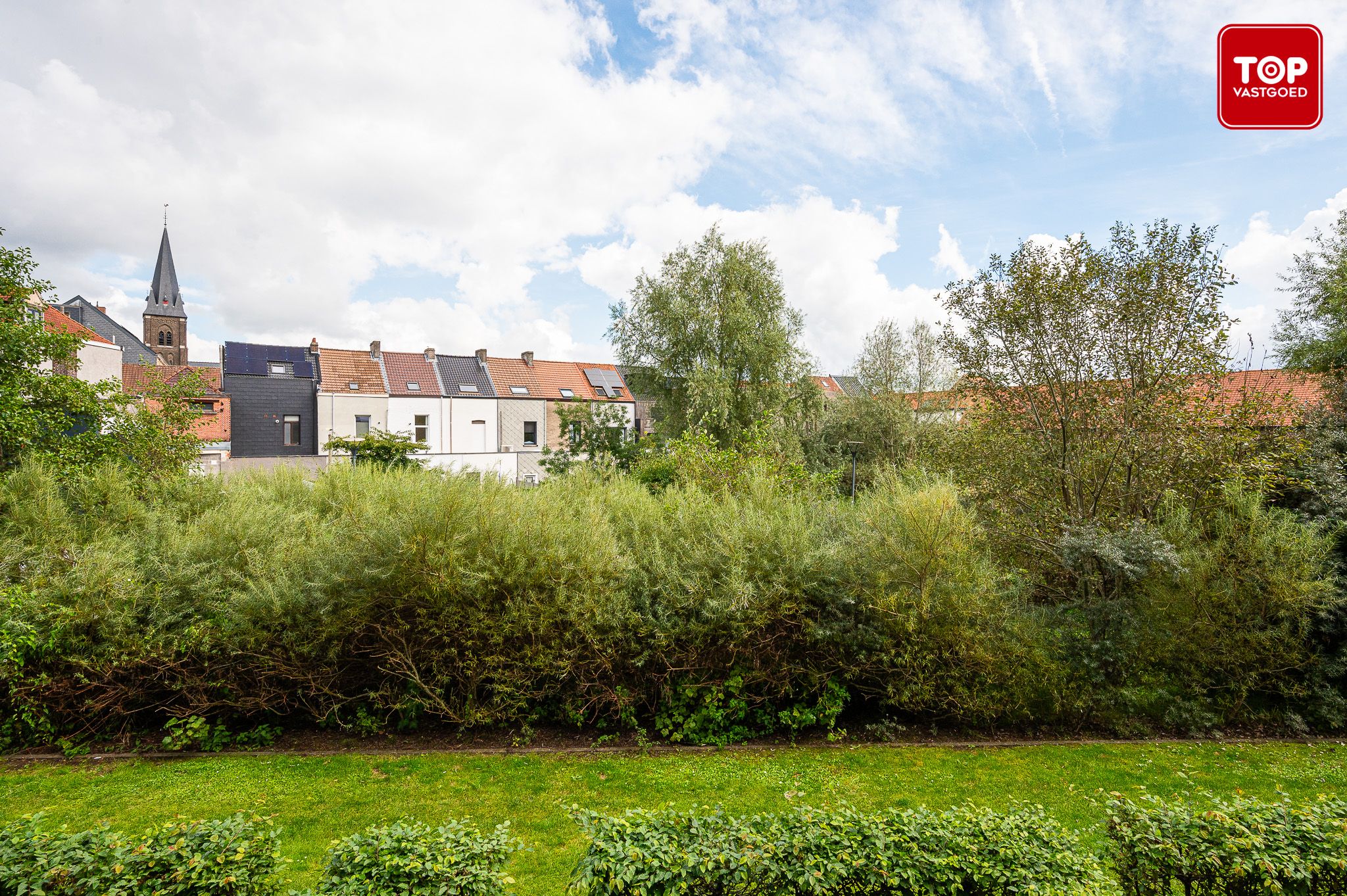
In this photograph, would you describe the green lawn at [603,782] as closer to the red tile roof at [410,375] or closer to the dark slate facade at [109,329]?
the red tile roof at [410,375]

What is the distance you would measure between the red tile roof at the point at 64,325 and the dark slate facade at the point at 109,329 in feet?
82.7

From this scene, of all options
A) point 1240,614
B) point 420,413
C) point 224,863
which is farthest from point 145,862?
point 420,413

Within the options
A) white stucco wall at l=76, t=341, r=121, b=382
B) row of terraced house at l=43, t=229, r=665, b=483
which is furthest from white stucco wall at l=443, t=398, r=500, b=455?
white stucco wall at l=76, t=341, r=121, b=382

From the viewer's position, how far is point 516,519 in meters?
6.15

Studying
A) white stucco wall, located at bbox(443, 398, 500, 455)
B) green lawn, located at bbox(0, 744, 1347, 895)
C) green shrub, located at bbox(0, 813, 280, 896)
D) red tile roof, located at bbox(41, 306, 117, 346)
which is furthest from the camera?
white stucco wall, located at bbox(443, 398, 500, 455)

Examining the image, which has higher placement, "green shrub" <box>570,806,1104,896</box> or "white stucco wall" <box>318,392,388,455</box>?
"white stucco wall" <box>318,392,388,455</box>

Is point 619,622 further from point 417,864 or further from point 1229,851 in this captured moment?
point 1229,851

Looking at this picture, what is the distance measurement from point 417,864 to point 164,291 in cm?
5940

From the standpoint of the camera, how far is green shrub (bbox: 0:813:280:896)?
2.72m

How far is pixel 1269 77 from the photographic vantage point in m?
5.85

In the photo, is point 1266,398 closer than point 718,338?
Yes

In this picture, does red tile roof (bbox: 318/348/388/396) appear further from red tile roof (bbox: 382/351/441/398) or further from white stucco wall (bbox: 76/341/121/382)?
white stucco wall (bbox: 76/341/121/382)

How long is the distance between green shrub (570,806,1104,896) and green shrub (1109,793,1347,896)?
0.21 metres

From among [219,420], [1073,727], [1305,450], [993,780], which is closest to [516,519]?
[993,780]
